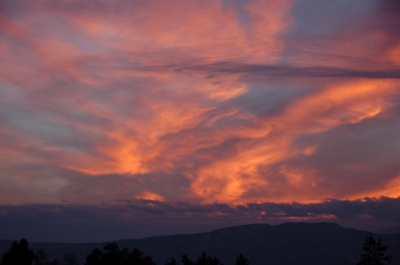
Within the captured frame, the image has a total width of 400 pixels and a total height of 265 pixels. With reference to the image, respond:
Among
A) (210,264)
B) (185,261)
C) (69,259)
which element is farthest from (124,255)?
(69,259)

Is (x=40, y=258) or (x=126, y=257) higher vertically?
(x=126, y=257)

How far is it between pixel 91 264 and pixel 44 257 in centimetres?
3361

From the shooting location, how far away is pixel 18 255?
275ft

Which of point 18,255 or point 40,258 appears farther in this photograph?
point 40,258

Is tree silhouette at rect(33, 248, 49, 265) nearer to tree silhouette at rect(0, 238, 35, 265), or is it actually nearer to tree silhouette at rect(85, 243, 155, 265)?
tree silhouette at rect(85, 243, 155, 265)

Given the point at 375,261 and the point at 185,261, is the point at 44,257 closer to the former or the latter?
the point at 185,261

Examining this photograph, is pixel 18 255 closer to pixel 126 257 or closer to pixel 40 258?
pixel 126 257

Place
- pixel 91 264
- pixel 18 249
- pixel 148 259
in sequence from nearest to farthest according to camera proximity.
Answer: pixel 18 249
pixel 91 264
pixel 148 259

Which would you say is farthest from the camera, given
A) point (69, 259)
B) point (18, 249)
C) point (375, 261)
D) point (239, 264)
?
point (69, 259)

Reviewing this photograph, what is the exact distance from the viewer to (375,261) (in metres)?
71.9

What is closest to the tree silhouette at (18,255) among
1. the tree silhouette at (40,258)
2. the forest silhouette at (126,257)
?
the forest silhouette at (126,257)

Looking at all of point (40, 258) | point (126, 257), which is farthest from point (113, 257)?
point (40, 258)

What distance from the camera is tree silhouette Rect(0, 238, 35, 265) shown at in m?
83.1

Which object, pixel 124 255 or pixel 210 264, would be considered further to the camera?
pixel 124 255
